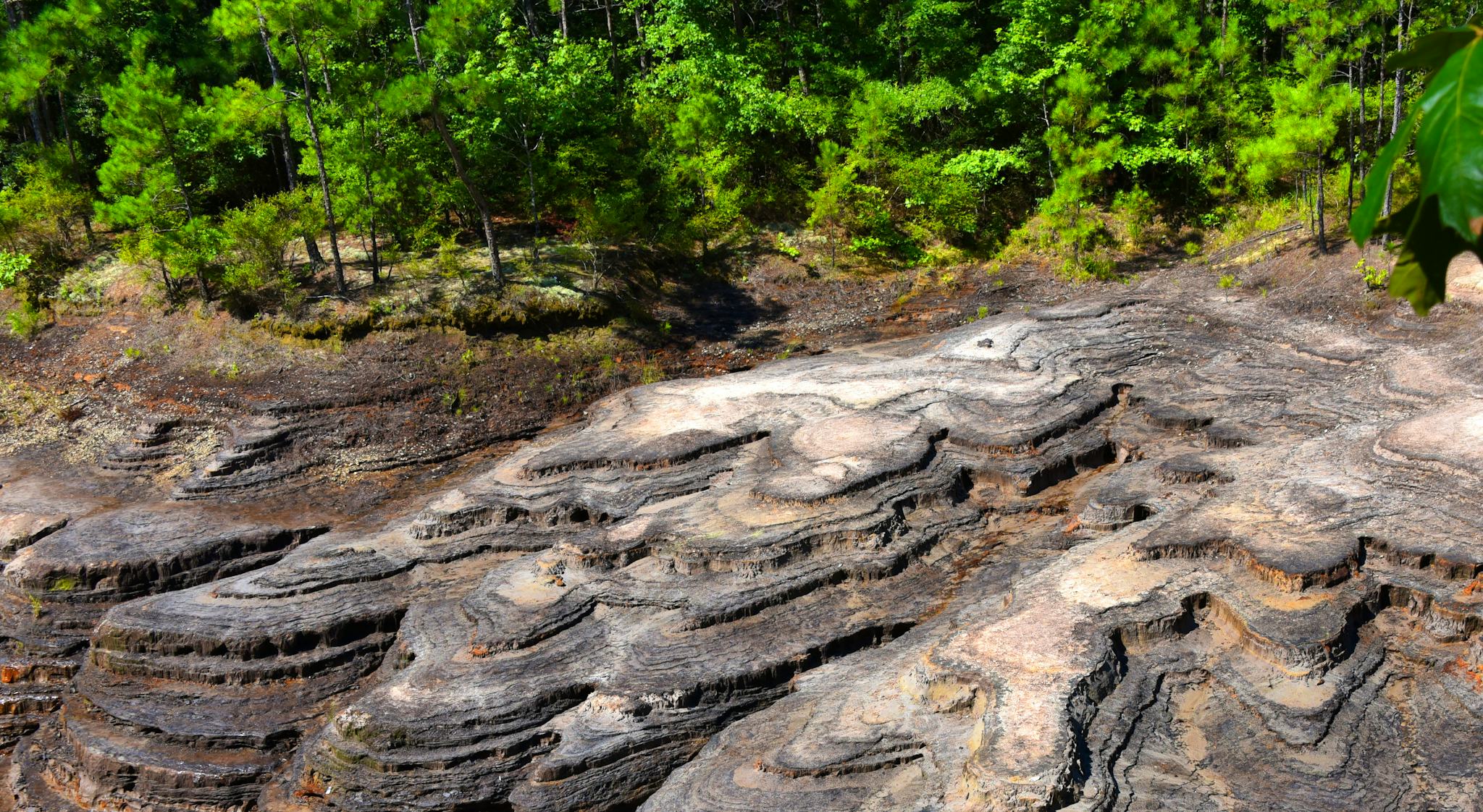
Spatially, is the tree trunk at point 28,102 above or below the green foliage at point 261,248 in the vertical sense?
above

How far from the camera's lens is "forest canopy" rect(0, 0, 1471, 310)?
80.7 ft

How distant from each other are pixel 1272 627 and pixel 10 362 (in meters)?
27.2

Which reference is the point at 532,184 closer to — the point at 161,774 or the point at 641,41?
the point at 641,41

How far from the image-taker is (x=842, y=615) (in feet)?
43.5

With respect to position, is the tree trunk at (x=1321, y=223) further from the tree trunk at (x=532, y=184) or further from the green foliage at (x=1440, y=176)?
the green foliage at (x=1440, y=176)

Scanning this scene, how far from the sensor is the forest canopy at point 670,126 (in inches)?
969

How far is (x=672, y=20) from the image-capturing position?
32188 millimetres

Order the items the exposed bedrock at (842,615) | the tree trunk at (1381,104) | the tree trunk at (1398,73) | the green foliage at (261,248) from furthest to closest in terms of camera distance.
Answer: the green foliage at (261,248) → the tree trunk at (1381,104) → the tree trunk at (1398,73) → the exposed bedrock at (842,615)

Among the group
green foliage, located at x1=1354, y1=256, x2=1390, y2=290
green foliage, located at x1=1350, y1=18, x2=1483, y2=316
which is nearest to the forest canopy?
green foliage, located at x1=1354, y1=256, x2=1390, y2=290

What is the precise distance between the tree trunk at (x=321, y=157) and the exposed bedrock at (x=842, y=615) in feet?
21.8

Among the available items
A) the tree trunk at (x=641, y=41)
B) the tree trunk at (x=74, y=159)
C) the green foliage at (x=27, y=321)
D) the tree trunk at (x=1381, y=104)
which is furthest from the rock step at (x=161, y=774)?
the tree trunk at (x=1381, y=104)

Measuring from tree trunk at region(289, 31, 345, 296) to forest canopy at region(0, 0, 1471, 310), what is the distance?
0.13 metres

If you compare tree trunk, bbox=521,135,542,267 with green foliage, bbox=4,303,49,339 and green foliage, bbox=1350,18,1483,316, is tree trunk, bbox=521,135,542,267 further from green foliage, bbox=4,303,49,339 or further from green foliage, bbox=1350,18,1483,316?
green foliage, bbox=1350,18,1483,316

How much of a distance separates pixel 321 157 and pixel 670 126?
31.6 feet
